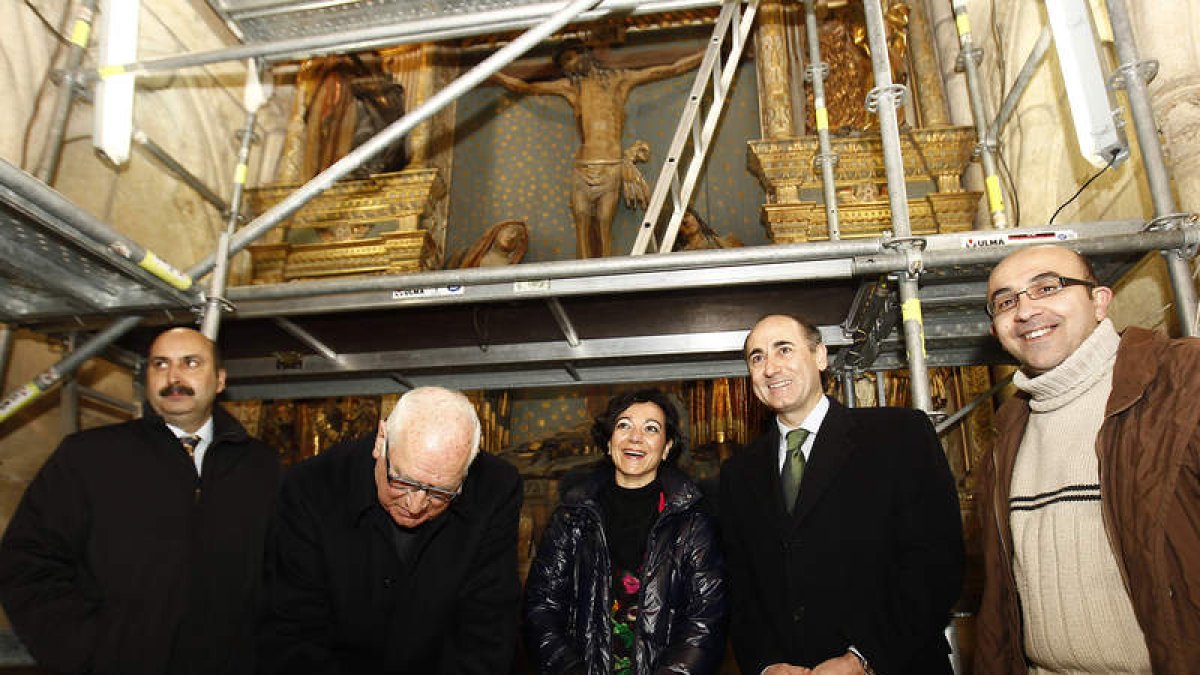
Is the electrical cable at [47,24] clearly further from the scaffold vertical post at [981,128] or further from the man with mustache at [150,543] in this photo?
the scaffold vertical post at [981,128]

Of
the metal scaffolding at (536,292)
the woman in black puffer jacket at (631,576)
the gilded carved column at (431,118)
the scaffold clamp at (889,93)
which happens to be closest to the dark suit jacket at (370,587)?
the woman in black puffer jacket at (631,576)

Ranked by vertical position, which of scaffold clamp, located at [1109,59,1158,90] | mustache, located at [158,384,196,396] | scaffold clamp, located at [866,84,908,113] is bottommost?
mustache, located at [158,384,196,396]

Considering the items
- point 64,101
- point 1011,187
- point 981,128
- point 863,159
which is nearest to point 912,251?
point 981,128

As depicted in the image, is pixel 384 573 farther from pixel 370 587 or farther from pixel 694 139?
pixel 694 139

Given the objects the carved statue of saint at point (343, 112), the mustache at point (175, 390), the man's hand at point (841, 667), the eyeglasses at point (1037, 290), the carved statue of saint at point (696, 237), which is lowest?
the man's hand at point (841, 667)

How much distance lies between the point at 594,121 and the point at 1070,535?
6125 mm

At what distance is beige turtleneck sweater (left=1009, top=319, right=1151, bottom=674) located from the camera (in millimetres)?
1795

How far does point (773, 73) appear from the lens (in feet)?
22.6

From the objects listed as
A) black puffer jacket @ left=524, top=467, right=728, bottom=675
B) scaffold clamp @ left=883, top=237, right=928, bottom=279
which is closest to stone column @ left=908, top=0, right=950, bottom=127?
scaffold clamp @ left=883, top=237, right=928, bottom=279

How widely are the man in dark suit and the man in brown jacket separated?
17cm

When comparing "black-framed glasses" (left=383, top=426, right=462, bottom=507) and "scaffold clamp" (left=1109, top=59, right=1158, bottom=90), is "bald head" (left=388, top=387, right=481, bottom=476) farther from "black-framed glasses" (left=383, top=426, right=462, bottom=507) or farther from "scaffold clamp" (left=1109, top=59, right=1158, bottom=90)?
"scaffold clamp" (left=1109, top=59, right=1158, bottom=90)

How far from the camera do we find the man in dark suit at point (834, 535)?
2094 millimetres

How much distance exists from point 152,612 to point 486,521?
1.08m

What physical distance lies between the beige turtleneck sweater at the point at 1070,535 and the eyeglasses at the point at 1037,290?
5.7 inches
